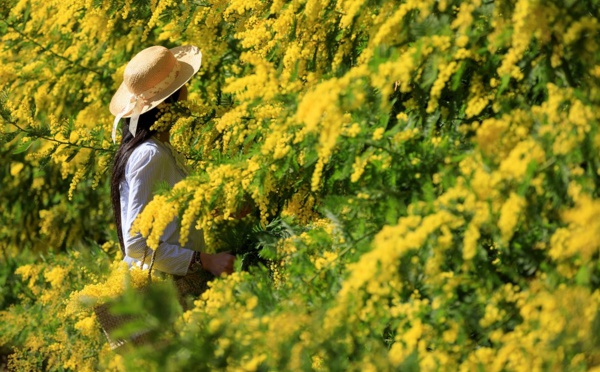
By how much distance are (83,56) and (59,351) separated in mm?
1934

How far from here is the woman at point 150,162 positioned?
3709 mm

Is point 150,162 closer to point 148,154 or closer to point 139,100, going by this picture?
point 148,154

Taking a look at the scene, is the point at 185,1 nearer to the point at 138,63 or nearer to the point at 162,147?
the point at 138,63

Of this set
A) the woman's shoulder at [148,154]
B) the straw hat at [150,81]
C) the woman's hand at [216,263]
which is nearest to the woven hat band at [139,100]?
the straw hat at [150,81]

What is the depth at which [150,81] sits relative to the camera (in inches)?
156

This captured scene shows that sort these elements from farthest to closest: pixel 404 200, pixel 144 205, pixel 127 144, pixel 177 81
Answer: pixel 177 81 → pixel 127 144 → pixel 144 205 → pixel 404 200

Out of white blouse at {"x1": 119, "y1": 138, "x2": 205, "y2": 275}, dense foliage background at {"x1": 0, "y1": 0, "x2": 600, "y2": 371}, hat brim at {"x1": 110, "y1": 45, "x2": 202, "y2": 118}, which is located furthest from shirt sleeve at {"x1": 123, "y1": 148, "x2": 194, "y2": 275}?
hat brim at {"x1": 110, "y1": 45, "x2": 202, "y2": 118}

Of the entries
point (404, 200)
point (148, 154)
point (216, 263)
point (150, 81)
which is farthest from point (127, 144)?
point (404, 200)

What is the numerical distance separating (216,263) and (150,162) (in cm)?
50

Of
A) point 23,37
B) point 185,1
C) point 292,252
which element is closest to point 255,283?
point 292,252

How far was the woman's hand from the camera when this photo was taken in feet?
12.1

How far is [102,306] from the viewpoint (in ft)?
11.9

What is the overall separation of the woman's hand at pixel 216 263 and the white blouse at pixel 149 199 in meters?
0.06

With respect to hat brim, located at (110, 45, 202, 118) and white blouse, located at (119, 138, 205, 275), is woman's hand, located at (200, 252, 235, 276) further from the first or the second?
hat brim, located at (110, 45, 202, 118)
